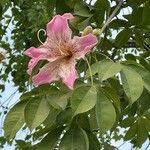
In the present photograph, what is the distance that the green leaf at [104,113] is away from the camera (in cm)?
125

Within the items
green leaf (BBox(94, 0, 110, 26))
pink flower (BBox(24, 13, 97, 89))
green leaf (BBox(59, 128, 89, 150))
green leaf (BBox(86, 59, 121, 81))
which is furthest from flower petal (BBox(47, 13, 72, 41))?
green leaf (BBox(94, 0, 110, 26))

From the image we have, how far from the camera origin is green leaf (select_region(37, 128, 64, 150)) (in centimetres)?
139

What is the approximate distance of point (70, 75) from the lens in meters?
1.39

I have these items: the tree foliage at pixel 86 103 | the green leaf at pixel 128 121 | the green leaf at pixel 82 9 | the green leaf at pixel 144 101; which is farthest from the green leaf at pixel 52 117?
the green leaf at pixel 128 121

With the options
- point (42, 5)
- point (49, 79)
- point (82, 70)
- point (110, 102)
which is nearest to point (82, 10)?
point (82, 70)

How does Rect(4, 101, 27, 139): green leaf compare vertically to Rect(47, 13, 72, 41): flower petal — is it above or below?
below

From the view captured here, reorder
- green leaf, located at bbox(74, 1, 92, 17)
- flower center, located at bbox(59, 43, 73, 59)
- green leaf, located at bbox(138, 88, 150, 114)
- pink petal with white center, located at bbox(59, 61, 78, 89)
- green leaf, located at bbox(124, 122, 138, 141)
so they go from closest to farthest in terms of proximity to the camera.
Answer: pink petal with white center, located at bbox(59, 61, 78, 89), flower center, located at bbox(59, 43, 73, 59), green leaf, located at bbox(138, 88, 150, 114), green leaf, located at bbox(74, 1, 92, 17), green leaf, located at bbox(124, 122, 138, 141)

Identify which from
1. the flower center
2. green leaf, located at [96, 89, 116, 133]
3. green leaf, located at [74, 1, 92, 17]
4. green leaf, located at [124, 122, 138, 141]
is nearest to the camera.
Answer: green leaf, located at [96, 89, 116, 133]

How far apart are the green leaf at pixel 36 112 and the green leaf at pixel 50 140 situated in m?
0.10

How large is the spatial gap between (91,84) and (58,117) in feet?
0.56

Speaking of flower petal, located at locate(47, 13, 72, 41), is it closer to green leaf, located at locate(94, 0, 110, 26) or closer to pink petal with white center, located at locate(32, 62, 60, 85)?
pink petal with white center, located at locate(32, 62, 60, 85)

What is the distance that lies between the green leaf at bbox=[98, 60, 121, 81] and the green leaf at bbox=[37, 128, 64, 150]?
0.20 metres

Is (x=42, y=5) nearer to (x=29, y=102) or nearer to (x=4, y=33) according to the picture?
(x=4, y=33)

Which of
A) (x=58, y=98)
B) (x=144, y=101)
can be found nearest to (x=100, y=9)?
(x=144, y=101)
